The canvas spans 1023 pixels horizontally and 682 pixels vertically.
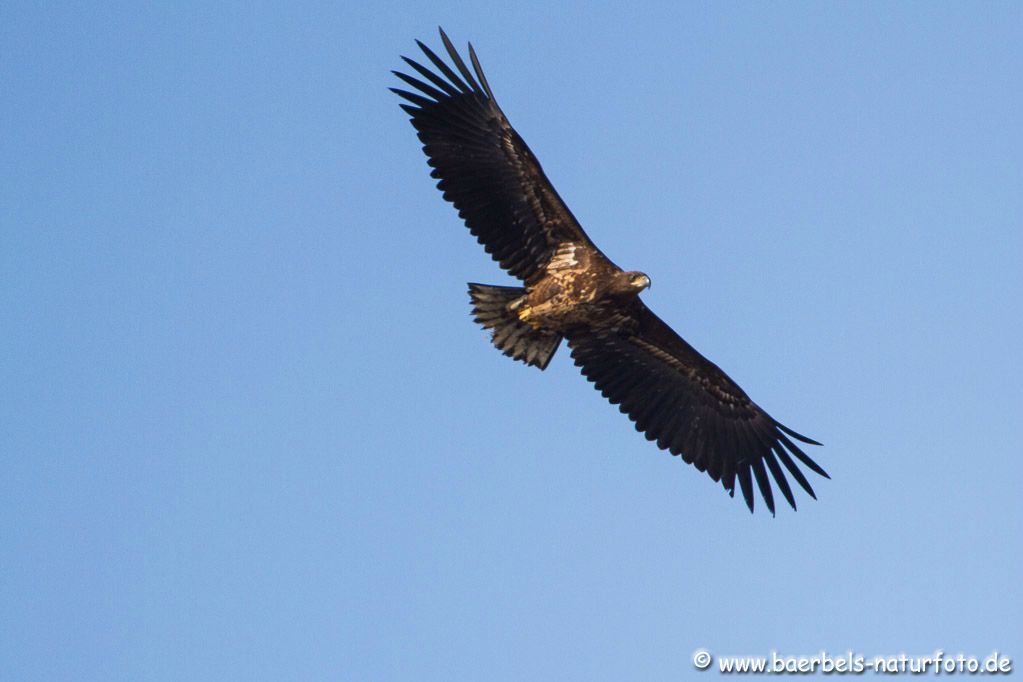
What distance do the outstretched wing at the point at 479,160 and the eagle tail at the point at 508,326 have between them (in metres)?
0.73

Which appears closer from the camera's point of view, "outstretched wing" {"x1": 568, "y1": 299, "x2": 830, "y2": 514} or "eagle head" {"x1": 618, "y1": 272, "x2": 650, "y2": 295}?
"eagle head" {"x1": 618, "y1": 272, "x2": 650, "y2": 295}

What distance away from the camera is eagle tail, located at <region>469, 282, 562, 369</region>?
15.1 m

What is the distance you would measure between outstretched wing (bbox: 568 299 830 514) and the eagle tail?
1.93ft

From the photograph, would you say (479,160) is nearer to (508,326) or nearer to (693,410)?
(508,326)

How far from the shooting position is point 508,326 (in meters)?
15.2

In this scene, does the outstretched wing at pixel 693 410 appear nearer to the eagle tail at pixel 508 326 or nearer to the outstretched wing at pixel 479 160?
the eagle tail at pixel 508 326

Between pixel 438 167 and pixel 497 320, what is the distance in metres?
1.82

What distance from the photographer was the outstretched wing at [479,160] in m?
14.4

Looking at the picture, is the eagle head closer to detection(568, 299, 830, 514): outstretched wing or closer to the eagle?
the eagle

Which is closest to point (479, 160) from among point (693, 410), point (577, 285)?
point (577, 285)

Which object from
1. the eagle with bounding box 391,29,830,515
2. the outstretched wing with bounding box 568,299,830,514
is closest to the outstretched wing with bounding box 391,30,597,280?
the eagle with bounding box 391,29,830,515

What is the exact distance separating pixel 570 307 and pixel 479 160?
183 centimetres

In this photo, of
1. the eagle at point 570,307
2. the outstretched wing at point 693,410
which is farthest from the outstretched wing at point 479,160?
the outstretched wing at point 693,410

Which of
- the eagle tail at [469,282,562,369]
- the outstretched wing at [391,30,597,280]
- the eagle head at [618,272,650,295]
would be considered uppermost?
the outstretched wing at [391,30,597,280]
